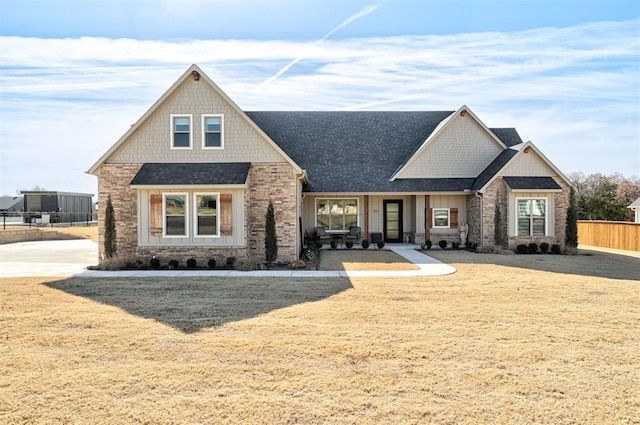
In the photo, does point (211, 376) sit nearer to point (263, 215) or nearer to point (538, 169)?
point (263, 215)

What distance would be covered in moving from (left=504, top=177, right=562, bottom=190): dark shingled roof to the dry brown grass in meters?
9.68

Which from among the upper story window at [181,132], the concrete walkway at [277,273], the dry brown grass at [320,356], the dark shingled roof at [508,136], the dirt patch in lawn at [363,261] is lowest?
the dry brown grass at [320,356]

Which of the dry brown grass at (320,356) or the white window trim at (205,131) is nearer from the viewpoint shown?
the dry brown grass at (320,356)

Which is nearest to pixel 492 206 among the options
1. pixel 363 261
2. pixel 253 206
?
pixel 363 261

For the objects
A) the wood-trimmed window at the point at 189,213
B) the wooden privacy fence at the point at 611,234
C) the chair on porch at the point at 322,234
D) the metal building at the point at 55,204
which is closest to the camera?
the wood-trimmed window at the point at 189,213

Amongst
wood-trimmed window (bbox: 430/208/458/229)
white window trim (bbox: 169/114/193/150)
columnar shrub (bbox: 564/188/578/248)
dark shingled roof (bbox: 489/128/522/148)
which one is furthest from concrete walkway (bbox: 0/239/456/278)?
dark shingled roof (bbox: 489/128/522/148)

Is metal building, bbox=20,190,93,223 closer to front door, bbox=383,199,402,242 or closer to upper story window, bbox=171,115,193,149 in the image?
upper story window, bbox=171,115,193,149

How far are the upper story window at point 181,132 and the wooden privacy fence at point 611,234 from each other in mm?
22152

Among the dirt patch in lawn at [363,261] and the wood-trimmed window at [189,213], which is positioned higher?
the wood-trimmed window at [189,213]

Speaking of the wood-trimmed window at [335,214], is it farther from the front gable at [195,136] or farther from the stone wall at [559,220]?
the stone wall at [559,220]

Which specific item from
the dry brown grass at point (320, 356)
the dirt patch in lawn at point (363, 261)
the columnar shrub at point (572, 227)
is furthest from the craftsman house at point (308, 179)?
the dry brown grass at point (320, 356)

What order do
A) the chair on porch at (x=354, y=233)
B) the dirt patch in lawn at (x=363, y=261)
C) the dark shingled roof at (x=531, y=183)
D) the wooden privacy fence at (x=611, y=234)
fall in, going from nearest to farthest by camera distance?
the dirt patch in lawn at (x=363, y=261), the dark shingled roof at (x=531, y=183), the wooden privacy fence at (x=611, y=234), the chair on porch at (x=354, y=233)

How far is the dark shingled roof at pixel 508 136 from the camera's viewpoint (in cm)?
2501

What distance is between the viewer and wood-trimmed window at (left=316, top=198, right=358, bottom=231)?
75.3ft
